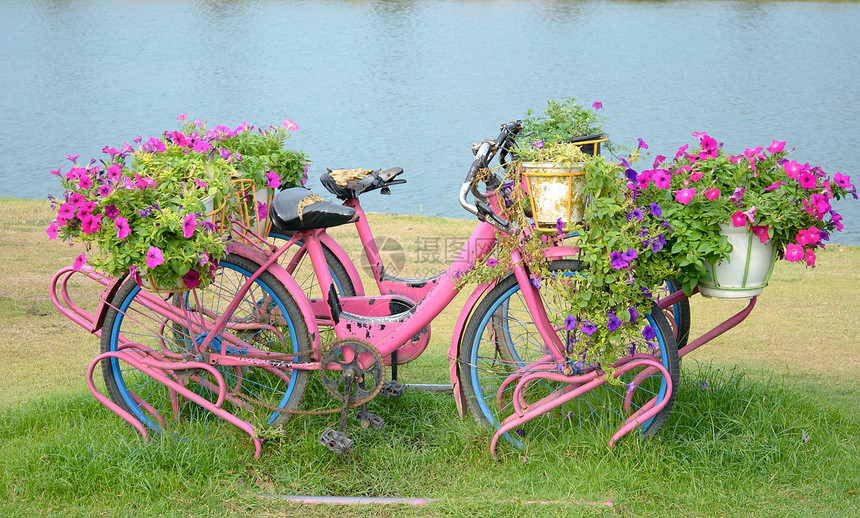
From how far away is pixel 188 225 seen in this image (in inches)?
102

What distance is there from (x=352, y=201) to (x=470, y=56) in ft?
50.0

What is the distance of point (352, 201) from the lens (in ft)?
11.5

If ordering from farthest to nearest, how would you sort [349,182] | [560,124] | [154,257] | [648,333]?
[349,182], [560,124], [648,333], [154,257]

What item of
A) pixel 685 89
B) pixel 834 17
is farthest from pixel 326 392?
pixel 834 17

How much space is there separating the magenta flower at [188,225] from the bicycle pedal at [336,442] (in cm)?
89

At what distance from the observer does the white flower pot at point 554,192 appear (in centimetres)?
258

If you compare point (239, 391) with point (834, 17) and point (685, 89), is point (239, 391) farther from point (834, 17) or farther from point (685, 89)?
point (834, 17)

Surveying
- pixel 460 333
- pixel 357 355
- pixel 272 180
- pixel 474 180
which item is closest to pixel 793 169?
pixel 474 180

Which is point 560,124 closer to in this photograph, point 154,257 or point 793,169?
point 793,169

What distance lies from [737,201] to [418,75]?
14074 millimetres

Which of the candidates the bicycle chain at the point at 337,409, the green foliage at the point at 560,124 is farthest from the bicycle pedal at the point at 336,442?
the green foliage at the point at 560,124

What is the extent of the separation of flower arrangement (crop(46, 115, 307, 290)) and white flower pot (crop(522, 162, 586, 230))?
1.08 metres

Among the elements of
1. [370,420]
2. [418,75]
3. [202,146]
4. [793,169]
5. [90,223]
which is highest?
[418,75]

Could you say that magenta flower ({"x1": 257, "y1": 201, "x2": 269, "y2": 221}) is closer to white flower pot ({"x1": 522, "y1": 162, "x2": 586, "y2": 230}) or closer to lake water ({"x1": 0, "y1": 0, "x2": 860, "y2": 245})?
white flower pot ({"x1": 522, "y1": 162, "x2": 586, "y2": 230})
